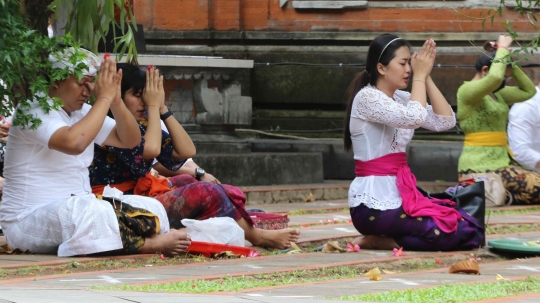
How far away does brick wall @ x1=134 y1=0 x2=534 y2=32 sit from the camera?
1389cm

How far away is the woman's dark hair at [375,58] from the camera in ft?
24.0

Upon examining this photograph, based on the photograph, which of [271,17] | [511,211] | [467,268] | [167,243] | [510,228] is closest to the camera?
[467,268]

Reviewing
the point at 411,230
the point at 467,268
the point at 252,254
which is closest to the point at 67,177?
the point at 252,254

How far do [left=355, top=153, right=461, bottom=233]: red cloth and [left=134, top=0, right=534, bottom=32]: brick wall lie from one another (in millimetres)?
6800

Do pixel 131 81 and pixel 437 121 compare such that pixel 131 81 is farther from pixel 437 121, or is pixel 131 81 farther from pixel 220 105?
pixel 220 105

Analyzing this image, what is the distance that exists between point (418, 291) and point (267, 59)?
9187 millimetres

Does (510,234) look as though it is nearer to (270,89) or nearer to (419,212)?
(419,212)

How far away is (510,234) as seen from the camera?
864 centimetres

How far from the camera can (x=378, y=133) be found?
7.30 meters

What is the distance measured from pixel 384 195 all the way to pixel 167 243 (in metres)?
1.55

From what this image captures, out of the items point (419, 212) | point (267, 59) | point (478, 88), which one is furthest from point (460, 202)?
point (267, 59)

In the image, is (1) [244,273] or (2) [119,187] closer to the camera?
(1) [244,273]

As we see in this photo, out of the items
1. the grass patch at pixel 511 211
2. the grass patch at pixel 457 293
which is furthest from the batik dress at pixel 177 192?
the grass patch at pixel 511 211

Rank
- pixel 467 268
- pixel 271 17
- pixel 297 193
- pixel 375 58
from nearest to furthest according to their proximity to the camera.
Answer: pixel 467 268
pixel 375 58
pixel 297 193
pixel 271 17
